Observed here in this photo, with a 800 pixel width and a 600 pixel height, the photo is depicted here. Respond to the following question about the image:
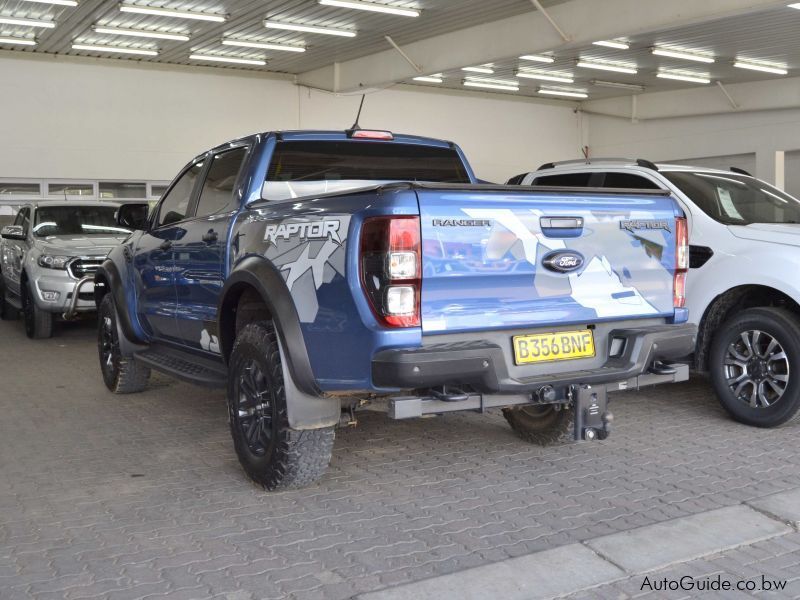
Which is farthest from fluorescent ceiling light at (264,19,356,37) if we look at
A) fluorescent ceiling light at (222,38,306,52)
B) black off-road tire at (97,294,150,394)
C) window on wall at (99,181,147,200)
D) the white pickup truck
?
the white pickup truck

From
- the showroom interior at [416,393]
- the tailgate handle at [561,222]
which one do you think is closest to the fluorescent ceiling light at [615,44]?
the showroom interior at [416,393]

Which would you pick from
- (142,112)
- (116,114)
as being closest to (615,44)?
(142,112)

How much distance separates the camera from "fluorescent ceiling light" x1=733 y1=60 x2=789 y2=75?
19.3 meters

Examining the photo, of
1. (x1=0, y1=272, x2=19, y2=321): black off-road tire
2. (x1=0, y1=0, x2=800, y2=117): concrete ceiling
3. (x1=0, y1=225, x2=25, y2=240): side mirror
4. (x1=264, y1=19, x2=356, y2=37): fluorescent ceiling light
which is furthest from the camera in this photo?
(x1=264, y1=19, x2=356, y2=37): fluorescent ceiling light

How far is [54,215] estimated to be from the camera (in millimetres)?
10594

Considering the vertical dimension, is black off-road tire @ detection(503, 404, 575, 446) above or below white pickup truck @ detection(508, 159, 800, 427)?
below

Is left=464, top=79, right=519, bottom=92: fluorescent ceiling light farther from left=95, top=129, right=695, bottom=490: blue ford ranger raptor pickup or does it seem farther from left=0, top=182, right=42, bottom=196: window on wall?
left=95, top=129, right=695, bottom=490: blue ford ranger raptor pickup

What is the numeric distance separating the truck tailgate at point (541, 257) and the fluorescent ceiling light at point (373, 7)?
35.6 ft

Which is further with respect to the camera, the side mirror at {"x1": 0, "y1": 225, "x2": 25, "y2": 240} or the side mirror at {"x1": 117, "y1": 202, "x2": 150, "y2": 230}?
the side mirror at {"x1": 0, "y1": 225, "x2": 25, "y2": 240}

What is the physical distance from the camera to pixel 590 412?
12.5ft

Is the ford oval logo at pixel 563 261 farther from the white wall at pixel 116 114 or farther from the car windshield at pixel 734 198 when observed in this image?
the white wall at pixel 116 114

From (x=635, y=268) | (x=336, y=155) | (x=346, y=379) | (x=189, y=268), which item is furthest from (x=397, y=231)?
(x=189, y=268)

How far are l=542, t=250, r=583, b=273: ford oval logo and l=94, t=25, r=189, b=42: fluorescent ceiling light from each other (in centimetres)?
1402

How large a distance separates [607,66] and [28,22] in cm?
1243
